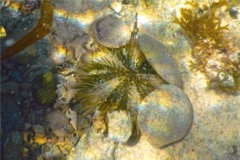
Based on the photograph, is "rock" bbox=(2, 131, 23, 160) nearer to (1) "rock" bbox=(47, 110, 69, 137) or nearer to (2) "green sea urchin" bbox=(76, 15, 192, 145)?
(1) "rock" bbox=(47, 110, 69, 137)

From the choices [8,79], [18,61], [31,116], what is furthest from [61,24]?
[31,116]

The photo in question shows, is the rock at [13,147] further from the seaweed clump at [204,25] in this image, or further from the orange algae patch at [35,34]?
the seaweed clump at [204,25]

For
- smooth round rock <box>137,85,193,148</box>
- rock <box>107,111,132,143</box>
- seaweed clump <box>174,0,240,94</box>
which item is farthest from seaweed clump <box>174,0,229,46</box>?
rock <box>107,111,132,143</box>

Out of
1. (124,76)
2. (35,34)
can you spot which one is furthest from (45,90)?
(124,76)

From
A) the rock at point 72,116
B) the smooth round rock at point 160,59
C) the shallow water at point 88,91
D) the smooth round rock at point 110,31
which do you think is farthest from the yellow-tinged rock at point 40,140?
the smooth round rock at point 160,59

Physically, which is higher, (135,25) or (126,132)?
(135,25)

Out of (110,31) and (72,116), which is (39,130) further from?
(110,31)

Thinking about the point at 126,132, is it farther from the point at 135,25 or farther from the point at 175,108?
the point at 135,25
